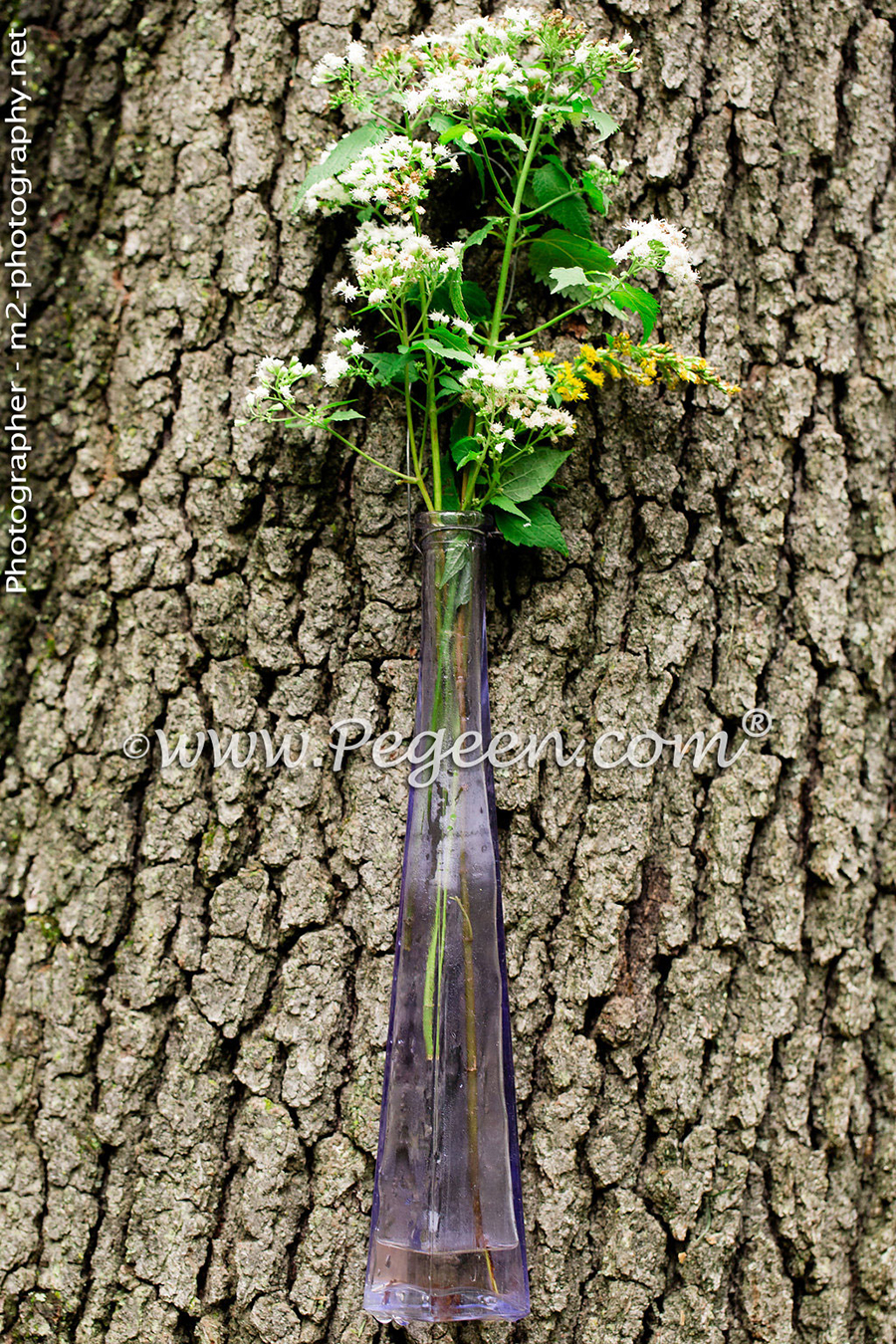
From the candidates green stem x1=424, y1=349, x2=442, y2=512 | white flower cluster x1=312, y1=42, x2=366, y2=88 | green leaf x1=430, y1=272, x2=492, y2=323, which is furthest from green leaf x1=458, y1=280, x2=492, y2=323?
white flower cluster x1=312, y1=42, x2=366, y2=88

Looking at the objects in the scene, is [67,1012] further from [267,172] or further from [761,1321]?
[267,172]

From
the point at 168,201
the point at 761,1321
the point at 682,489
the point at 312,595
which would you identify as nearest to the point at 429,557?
the point at 312,595

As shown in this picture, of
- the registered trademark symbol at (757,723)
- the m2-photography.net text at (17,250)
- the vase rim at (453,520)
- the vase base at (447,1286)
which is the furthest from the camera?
the m2-photography.net text at (17,250)

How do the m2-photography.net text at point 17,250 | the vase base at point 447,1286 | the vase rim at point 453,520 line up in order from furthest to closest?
the m2-photography.net text at point 17,250 → the vase rim at point 453,520 → the vase base at point 447,1286

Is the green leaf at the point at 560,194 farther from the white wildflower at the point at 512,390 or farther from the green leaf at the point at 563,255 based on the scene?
the white wildflower at the point at 512,390

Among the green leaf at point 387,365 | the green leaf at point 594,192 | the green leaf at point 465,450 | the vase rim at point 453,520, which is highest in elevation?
the green leaf at point 594,192

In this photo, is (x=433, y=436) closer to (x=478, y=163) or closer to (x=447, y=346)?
(x=447, y=346)

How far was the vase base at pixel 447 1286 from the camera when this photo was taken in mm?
1139

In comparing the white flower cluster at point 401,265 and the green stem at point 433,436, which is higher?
the white flower cluster at point 401,265

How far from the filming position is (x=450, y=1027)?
1.19 meters

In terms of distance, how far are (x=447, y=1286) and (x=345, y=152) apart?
5.15ft

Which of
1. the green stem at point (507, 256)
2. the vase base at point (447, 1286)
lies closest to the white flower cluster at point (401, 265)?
the green stem at point (507, 256)

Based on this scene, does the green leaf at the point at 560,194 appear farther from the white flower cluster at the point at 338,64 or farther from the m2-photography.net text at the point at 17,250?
the m2-photography.net text at the point at 17,250

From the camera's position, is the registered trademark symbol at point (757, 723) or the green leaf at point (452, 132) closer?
the green leaf at point (452, 132)
